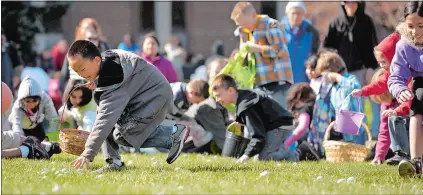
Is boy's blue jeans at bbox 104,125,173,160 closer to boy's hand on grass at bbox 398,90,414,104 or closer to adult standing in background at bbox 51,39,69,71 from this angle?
boy's hand on grass at bbox 398,90,414,104

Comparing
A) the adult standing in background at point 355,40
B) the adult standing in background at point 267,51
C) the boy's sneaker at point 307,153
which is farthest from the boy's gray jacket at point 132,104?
the adult standing in background at point 355,40

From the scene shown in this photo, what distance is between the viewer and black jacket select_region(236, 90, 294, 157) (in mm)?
9352

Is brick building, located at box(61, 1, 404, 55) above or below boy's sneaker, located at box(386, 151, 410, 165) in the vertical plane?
below

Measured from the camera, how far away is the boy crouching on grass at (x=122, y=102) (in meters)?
7.54

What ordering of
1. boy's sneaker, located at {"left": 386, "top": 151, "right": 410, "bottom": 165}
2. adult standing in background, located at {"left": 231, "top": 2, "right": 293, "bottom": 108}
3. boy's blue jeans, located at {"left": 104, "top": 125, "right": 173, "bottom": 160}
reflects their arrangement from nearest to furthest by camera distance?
boy's blue jeans, located at {"left": 104, "top": 125, "right": 173, "bottom": 160} < boy's sneaker, located at {"left": 386, "top": 151, "right": 410, "bottom": 165} < adult standing in background, located at {"left": 231, "top": 2, "right": 293, "bottom": 108}

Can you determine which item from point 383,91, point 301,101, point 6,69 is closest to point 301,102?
point 301,101

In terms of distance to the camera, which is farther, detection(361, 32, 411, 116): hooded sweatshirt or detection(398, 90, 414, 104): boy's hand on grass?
detection(361, 32, 411, 116): hooded sweatshirt

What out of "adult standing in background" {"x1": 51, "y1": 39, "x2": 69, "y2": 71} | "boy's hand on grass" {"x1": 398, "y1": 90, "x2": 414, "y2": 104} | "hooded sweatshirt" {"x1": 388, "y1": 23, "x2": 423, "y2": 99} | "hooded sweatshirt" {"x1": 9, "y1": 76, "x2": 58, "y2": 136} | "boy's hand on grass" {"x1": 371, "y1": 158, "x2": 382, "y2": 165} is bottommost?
"adult standing in background" {"x1": 51, "y1": 39, "x2": 69, "y2": 71}

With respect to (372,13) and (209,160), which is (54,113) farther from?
(372,13)

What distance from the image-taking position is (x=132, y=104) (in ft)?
26.0

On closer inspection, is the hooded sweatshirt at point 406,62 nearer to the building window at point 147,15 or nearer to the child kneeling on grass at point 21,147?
the child kneeling on grass at point 21,147

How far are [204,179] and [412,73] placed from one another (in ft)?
6.44

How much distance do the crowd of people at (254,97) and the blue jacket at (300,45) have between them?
14 mm

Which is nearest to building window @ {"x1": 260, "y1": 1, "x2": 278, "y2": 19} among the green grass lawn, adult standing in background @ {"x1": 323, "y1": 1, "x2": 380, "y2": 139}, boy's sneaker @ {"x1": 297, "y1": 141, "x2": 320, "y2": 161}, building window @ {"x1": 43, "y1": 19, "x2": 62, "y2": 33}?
building window @ {"x1": 43, "y1": 19, "x2": 62, "y2": 33}
